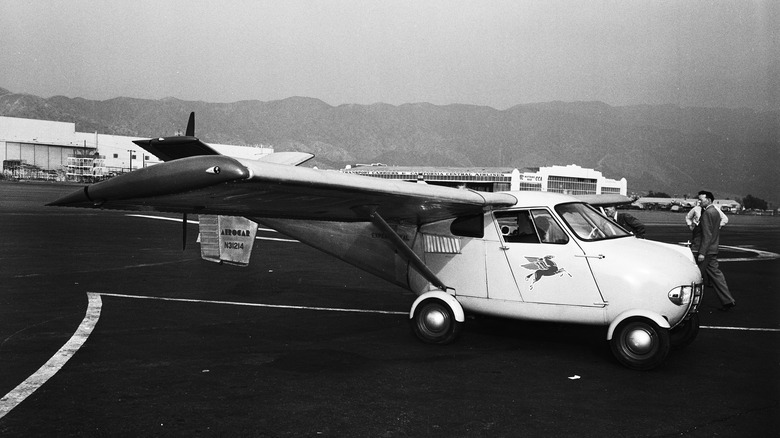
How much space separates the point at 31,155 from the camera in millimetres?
126375

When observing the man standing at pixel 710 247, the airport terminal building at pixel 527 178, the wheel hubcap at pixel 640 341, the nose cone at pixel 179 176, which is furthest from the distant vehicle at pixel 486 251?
the airport terminal building at pixel 527 178

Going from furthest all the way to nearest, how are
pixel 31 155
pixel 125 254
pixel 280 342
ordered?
pixel 31 155 < pixel 125 254 < pixel 280 342

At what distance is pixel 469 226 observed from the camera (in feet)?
28.5

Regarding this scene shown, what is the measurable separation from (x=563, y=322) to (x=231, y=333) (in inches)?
181

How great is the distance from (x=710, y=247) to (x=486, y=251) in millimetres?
5341

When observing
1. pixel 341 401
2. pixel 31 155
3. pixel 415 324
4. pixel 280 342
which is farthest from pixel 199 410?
pixel 31 155

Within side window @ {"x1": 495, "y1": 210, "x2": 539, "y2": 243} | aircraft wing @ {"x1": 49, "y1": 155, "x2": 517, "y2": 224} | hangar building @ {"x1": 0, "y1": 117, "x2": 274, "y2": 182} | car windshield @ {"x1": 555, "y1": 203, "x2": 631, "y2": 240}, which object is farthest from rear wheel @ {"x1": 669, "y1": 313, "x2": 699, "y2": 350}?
hangar building @ {"x1": 0, "y1": 117, "x2": 274, "y2": 182}

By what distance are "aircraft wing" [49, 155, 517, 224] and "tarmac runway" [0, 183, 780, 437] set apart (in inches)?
70.9

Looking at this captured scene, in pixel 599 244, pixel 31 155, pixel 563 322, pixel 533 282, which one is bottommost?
pixel 563 322

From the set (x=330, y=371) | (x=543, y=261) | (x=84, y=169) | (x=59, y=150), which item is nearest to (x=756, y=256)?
(x=543, y=261)

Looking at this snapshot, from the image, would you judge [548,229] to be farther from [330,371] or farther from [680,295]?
[330,371]

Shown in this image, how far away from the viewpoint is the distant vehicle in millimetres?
7105

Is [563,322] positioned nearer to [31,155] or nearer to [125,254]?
[125,254]

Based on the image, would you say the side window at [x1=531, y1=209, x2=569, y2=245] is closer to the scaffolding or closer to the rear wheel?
the rear wheel
